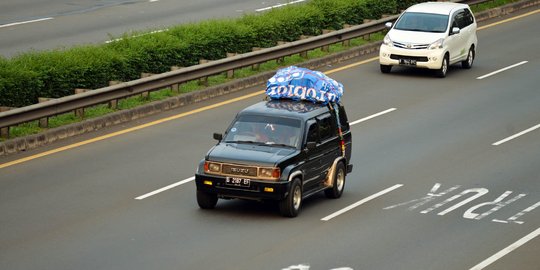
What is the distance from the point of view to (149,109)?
26.0 metres

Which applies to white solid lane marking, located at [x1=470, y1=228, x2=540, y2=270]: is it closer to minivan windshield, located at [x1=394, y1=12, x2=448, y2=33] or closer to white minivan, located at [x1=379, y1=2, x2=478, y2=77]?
white minivan, located at [x1=379, y1=2, x2=478, y2=77]

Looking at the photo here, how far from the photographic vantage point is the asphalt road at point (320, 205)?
1616 centimetres

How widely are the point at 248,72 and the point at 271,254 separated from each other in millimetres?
14328

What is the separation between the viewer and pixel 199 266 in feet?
50.6

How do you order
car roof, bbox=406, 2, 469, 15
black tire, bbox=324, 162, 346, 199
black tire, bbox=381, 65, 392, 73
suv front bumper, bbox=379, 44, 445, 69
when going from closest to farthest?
1. black tire, bbox=324, 162, 346, 199
2. suv front bumper, bbox=379, 44, 445, 69
3. black tire, bbox=381, 65, 392, 73
4. car roof, bbox=406, 2, 469, 15

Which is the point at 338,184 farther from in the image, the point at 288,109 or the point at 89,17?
the point at 89,17

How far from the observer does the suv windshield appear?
1900 cm

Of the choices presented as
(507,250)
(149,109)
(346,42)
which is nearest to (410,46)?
(346,42)

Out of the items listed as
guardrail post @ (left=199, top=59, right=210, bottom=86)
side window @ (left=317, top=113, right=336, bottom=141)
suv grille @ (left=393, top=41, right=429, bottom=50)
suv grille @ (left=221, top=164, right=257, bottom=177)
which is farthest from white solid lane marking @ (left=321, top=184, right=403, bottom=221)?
suv grille @ (left=393, top=41, right=429, bottom=50)

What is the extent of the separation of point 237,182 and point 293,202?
915 millimetres

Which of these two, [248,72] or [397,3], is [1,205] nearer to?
[248,72]

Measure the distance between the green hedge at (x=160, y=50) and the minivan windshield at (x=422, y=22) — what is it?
2.59 metres

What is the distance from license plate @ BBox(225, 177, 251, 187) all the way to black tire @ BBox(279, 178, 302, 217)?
23.5 inches

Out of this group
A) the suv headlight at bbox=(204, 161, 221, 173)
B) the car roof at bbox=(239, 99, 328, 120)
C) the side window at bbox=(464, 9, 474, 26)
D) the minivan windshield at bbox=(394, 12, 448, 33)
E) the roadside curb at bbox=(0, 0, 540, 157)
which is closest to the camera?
the suv headlight at bbox=(204, 161, 221, 173)
